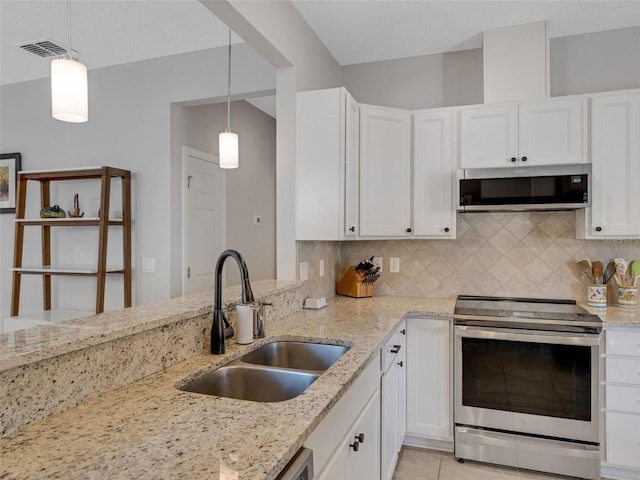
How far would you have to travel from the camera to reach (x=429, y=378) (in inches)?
97.9

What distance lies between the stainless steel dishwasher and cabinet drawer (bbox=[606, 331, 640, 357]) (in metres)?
1.98

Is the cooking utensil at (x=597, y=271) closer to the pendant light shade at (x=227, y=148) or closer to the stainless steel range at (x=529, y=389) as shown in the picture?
the stainless steel range at (x=529, y=389)

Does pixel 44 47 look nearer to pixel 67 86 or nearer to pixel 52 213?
pixel 52 213

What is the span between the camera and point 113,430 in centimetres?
96

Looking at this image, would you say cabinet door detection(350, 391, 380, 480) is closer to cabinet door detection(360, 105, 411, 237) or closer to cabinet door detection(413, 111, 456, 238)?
cabinet door detection(360, 105, 411, 237)

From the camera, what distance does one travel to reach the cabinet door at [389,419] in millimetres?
1895

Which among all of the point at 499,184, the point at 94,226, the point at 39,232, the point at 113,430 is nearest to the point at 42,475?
the point at 113,430

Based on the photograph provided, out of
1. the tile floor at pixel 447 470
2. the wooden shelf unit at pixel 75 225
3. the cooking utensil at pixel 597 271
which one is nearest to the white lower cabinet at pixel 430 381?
the tile floor at pixel 447 470

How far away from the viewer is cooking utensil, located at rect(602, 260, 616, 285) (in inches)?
101

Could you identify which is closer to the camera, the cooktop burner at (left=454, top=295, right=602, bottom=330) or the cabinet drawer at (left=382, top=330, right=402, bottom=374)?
the cabinet drawer at (left=382, top=330, right=402, bottom=374)

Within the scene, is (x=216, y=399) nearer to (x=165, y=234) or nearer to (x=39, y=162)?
(x=165, y=234)

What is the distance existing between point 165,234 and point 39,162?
162cm

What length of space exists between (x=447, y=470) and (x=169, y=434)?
1970mm

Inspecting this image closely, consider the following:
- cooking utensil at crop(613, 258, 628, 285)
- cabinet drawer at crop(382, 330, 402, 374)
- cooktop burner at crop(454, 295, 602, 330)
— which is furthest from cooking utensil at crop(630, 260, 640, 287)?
cabinet drawer at crop(382, 330, 402, 374)
